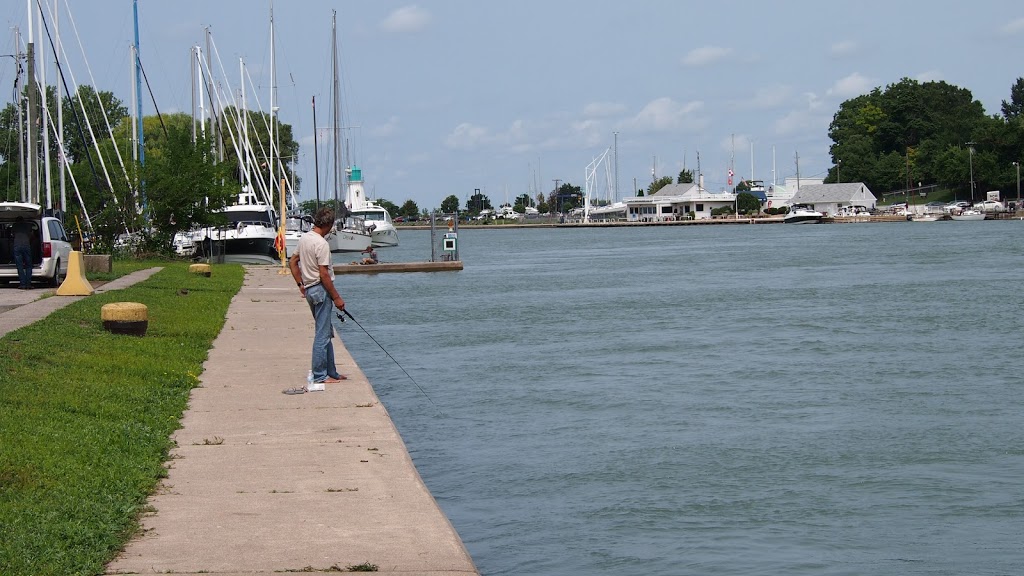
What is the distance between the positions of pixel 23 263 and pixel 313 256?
16.3 m

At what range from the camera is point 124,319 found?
18.0 meters

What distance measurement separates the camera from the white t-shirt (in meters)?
13.7

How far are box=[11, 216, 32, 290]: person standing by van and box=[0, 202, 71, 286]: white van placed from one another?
1.02 feet

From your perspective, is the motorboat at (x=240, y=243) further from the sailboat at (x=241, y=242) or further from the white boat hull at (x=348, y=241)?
the white boat hull at (x=348, y=241)

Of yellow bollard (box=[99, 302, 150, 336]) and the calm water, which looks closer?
the calm water

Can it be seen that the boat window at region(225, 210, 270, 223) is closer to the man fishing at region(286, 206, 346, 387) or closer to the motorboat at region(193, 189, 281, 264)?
the motorboat at region(193, 189, 281, 264)

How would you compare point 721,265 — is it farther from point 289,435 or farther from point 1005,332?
point 289,435

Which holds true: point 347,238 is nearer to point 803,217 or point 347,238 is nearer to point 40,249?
point 40,249

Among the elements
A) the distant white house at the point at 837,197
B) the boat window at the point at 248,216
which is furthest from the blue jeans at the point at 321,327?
the distant white house at the point at 837,197

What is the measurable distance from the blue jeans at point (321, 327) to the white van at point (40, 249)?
625 inches

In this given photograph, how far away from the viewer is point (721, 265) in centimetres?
6206

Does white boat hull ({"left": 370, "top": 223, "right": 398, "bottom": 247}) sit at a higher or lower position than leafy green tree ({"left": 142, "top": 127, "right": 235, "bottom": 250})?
lower

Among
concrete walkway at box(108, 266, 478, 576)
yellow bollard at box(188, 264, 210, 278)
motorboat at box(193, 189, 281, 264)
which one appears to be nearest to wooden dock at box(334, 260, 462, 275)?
motorboat at box(193, 189, 281, 264)

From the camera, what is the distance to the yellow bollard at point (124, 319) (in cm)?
1795
